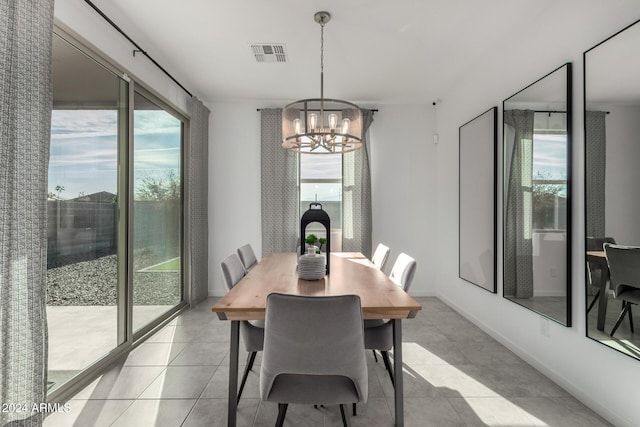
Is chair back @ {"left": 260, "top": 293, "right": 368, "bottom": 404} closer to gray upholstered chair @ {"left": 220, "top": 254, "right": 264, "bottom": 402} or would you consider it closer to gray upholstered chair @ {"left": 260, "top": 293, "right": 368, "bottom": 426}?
gray upholstered chair @ {"left": 260, "top": 293, "right": 368, "bottom": 426}

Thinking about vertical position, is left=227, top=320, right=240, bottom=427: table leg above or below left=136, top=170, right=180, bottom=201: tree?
below

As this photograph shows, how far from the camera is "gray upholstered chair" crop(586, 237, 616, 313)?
1.91 metres

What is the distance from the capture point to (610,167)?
6.02 ft

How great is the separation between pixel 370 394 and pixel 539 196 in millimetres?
1904

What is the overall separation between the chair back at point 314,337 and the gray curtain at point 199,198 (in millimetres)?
2962

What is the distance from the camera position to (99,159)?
94.1 inches

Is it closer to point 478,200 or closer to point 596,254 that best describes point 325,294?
point 596,254

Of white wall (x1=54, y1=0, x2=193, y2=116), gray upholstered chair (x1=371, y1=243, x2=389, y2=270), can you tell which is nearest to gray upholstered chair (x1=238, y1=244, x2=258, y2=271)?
gray upholstered chair (x1=371, y1=243, x2=389, y2=270)

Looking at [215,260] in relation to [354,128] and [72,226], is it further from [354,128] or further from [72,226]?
[354,128]

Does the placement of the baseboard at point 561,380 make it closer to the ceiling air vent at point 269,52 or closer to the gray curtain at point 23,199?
the gray curtain at point 23,199

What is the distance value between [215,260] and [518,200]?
3749 mm

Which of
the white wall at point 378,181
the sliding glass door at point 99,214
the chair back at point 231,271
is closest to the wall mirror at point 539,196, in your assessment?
the white wall at point 378,181

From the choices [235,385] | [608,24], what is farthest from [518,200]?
[235,385]

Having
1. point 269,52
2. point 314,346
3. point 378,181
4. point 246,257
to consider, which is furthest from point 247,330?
point 378,181
